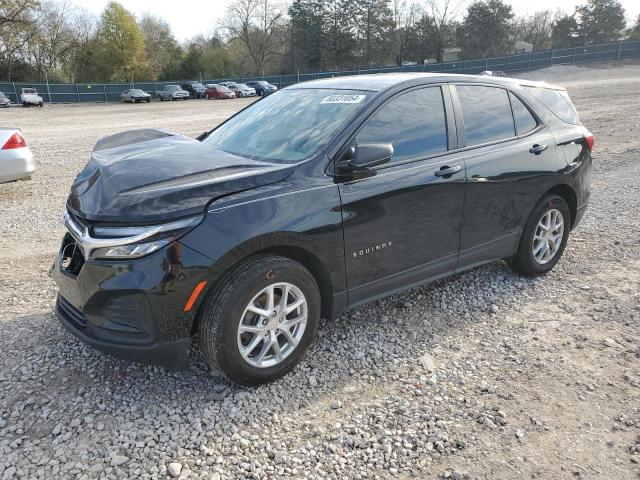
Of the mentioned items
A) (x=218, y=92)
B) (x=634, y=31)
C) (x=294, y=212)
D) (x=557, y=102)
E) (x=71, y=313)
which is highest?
(x=634, y=31)

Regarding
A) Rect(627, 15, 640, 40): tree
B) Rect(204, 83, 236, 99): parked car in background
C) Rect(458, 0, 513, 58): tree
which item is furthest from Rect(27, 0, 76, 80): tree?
Rect(627, 15, 640, 40): tree

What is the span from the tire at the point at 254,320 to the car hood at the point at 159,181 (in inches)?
18.4

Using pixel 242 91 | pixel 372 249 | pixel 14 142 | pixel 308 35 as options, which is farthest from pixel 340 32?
pixel 372 249

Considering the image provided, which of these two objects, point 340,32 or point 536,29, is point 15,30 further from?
point 536,29

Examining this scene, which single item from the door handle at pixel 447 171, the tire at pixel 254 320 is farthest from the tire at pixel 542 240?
the tire at pixel 254 320

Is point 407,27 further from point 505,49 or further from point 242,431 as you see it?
point 242,431

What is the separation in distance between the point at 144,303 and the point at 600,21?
3156 inches

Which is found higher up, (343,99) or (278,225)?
(343,99)

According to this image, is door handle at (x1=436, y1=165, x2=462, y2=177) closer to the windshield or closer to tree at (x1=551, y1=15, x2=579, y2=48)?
the windshield

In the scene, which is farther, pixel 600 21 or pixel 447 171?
pixel 600 21

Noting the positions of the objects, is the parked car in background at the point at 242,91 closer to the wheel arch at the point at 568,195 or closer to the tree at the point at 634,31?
the wheel arch at the point at 568,195

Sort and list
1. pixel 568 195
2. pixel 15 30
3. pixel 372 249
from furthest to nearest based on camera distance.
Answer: pixel 15 30 < pixel 568 195 < pixel 372 249

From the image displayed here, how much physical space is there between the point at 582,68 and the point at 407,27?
28355 millimetres

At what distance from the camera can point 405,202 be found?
138 inches
